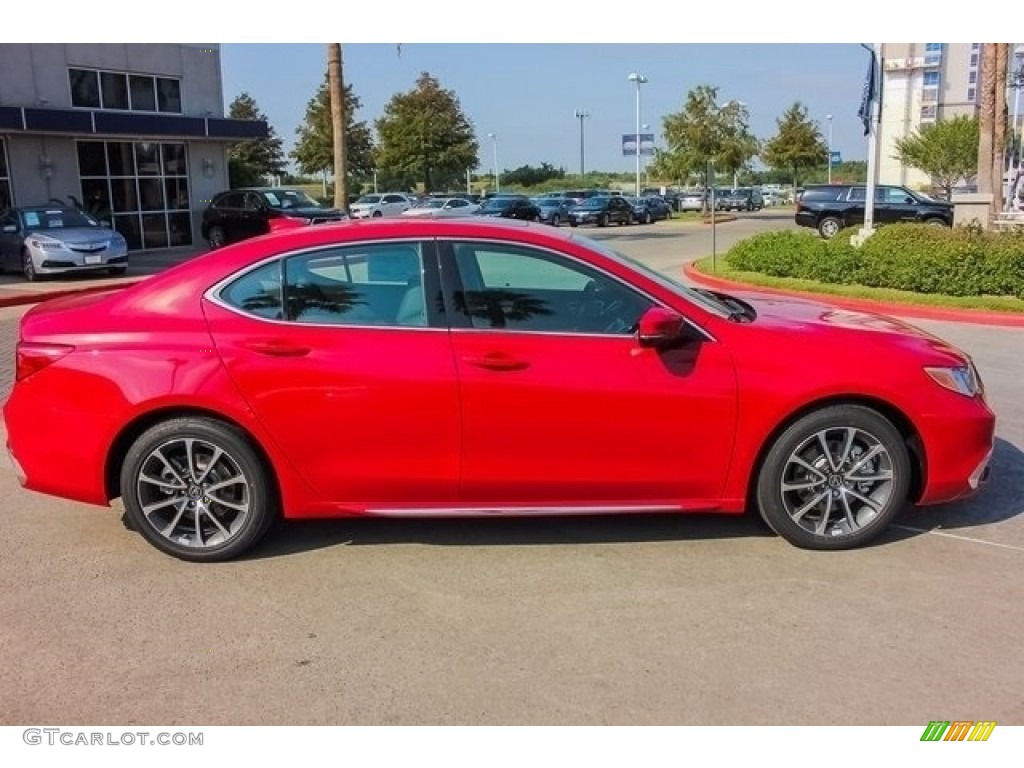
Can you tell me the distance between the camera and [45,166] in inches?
865

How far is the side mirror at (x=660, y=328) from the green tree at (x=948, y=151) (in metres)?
57.7

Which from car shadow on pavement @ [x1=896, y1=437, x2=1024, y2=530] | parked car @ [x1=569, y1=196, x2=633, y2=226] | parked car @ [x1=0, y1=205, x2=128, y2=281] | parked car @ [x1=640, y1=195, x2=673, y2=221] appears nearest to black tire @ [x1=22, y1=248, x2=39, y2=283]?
parked car @ [x1=0, y1=205, x2=128, y2=281]

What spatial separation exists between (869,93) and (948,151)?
4569 centimetres

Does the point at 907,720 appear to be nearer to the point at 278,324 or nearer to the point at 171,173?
the point at 278,324

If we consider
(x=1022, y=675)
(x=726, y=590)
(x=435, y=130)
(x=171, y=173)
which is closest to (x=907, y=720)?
(x=1022, y=675)

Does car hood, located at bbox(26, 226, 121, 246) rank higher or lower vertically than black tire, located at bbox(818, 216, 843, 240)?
higher

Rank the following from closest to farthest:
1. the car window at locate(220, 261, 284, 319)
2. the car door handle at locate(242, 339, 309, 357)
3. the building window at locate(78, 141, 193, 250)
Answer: the car door handle at locate(242, 339, 309, 357)
the car window at locate(220, 261, 284, 319)
the building window at locate(78, 141, 193, 250)

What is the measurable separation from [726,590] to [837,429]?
932 millimetres

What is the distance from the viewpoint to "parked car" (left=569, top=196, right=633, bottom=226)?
41531 mm

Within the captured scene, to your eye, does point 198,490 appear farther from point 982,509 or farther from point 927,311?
point 927,311

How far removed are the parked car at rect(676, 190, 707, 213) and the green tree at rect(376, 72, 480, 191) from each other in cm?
1317

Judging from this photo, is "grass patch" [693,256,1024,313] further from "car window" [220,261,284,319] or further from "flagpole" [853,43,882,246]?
"car window" [220,261,284,319]

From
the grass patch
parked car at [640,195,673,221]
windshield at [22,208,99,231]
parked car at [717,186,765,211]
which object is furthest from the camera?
parked car at [717,186,765,211]

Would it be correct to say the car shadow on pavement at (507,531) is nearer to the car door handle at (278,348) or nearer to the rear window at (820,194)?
the car door handle at (278,348)
